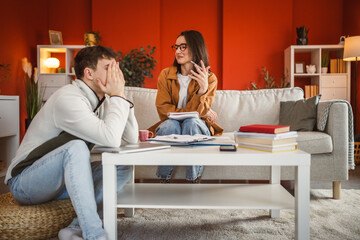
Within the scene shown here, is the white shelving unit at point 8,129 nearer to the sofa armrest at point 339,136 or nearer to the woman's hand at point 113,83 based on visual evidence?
the woman's hand at point 113,83

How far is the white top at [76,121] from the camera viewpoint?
1312 millimetres

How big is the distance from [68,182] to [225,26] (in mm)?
4585

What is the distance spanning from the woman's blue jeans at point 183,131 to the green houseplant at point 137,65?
3.06 meters

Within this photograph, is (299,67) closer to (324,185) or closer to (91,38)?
(324,185)

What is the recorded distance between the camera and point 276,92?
116 inches

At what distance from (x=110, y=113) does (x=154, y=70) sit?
4087 millimetres

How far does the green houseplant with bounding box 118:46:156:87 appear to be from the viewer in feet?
16.6

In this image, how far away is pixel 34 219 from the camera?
1.37 m

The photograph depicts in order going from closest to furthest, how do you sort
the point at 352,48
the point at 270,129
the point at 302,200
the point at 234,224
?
1. the point at 302,200
2. the point at 270,129
3. the point at 234,224
4. the point at 352,48

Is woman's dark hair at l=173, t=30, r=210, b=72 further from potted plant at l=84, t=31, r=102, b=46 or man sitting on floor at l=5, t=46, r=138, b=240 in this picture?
potted plant at l=84, t=31, r=102, b=46

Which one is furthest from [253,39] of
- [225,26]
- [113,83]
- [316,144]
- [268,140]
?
[268,140]

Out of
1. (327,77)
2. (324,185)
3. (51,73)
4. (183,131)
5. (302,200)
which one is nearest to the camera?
(302,200)

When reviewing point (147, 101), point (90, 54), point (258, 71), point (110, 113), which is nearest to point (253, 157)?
point (110, 113)

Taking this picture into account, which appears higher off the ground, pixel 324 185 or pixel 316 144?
pixel 316 144
